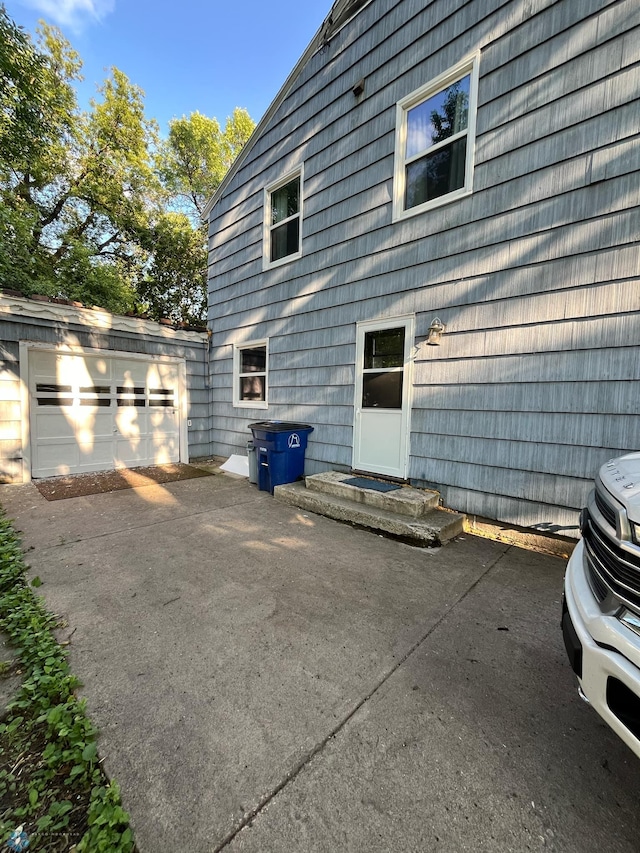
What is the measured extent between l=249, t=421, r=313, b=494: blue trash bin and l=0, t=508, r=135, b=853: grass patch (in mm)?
3464

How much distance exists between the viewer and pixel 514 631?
2229mm

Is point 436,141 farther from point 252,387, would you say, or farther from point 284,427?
point 252,387

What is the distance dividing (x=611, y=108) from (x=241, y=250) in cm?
572

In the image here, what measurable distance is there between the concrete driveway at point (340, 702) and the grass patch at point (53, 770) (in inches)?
2.6

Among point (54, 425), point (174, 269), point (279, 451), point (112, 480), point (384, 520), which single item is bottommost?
point (112, 480)

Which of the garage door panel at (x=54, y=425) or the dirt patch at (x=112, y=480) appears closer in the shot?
the dirt patch at (x=112, y=480)

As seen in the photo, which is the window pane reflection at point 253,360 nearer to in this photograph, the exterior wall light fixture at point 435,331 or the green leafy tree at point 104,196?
the exterior wall light fixture at point 435,331

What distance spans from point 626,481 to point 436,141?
178 inches

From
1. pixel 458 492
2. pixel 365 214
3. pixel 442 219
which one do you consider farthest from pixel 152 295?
pixel 458 492

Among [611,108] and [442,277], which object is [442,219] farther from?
[611,108]

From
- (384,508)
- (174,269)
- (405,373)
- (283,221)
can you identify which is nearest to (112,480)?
(384,508)

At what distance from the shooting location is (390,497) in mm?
4012

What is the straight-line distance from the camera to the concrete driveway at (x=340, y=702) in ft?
3.95

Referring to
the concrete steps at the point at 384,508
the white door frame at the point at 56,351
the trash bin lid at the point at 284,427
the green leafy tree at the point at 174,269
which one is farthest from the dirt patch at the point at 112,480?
the green leafy tree at the point at 174,269
